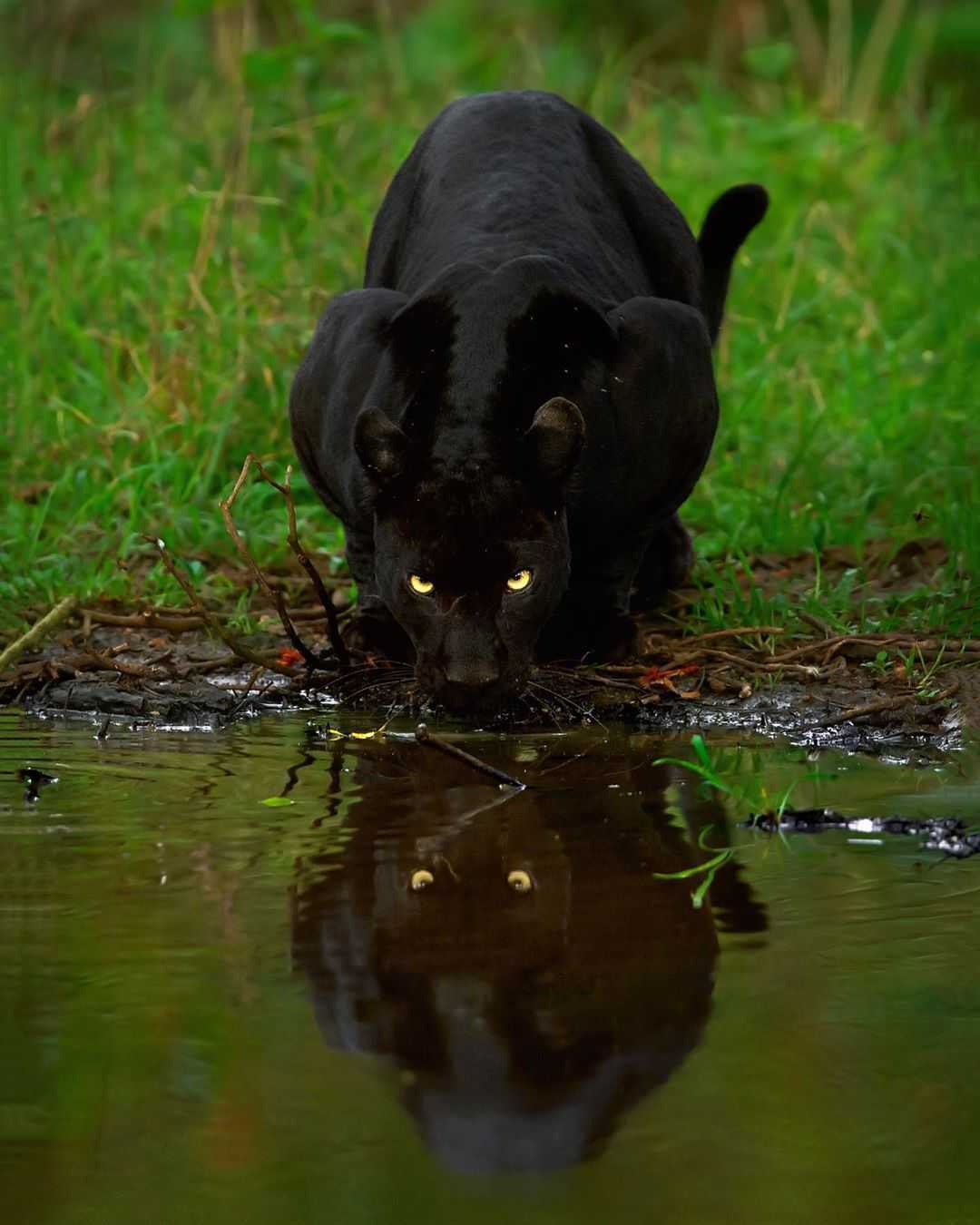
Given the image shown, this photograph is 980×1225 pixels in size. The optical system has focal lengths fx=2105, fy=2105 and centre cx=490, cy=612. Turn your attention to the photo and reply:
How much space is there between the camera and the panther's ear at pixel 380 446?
156 inches

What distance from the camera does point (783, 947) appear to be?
2.76 metres

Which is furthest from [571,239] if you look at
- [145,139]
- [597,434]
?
[145,139]

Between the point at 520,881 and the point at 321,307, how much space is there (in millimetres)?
3746

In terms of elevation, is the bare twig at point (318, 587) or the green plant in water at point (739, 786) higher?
the bare twig at point (318, 587)

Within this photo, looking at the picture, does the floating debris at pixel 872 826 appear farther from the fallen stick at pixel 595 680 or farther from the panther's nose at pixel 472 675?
the fallen stick at pixel 595 680

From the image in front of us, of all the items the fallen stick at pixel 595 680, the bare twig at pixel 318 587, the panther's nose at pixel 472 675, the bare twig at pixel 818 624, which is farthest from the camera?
the bare twig at pixel 818 624

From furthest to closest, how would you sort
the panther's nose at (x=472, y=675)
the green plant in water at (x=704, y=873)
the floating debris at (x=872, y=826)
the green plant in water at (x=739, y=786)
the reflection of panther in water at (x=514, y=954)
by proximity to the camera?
the panther's nose at (x=472, y=675)
the green plant in water at (x=739, y=786)
the floating debris at (x=872, y=826)
the green plant in water at (x=704, y=873)
the reflection of panther in water at (x=514, y=954)

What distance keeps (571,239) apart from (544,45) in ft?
25.4

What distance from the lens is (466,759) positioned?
349 centimetres

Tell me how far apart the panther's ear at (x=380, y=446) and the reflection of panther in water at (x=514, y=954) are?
2.16 feet

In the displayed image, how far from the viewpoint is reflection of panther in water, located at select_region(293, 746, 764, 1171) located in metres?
2.28

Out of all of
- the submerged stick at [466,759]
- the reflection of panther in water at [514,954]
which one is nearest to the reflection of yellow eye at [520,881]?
the reflection of panther in water at [514,954]

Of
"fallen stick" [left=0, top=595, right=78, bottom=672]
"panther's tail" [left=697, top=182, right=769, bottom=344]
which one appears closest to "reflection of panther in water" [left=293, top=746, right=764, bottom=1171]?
"fallen stick" [left=0, top=595, right=78, bottom=672]

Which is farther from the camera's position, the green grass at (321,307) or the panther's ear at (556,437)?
the green grass at (321,307)
